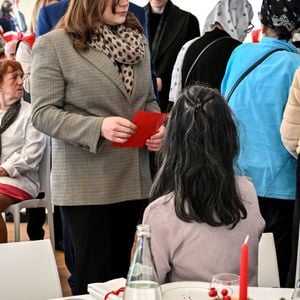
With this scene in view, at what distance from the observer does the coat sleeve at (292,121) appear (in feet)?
8.25

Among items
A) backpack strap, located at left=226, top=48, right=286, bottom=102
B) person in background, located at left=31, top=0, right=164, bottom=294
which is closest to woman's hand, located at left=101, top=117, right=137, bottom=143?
person in background, located at left=31, top=0, right=164, bottom=294

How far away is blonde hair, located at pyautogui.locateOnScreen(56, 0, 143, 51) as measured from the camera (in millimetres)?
2189

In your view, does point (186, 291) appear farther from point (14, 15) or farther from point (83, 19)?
point (14, 15)

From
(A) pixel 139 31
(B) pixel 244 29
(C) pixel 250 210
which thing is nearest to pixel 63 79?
(A) pixel 139 31

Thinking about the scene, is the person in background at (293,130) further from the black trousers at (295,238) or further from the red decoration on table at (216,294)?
the red decoration on table at (216,294)

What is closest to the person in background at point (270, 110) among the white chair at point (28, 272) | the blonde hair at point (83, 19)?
the blonde hair at point (83, 19)

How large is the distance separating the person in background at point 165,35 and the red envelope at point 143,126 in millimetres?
1699

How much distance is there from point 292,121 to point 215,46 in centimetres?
88

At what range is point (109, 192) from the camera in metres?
2.27

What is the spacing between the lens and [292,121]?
255 centimetres

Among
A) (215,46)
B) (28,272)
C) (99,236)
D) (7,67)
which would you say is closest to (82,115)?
(99,236)

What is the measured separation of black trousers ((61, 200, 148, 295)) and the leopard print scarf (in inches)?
17.3

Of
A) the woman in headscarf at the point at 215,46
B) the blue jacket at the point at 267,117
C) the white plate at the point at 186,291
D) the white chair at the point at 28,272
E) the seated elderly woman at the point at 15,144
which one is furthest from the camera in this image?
the seated elderly woman at the point at 15,144

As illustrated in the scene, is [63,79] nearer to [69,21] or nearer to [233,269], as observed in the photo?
[69,21]
